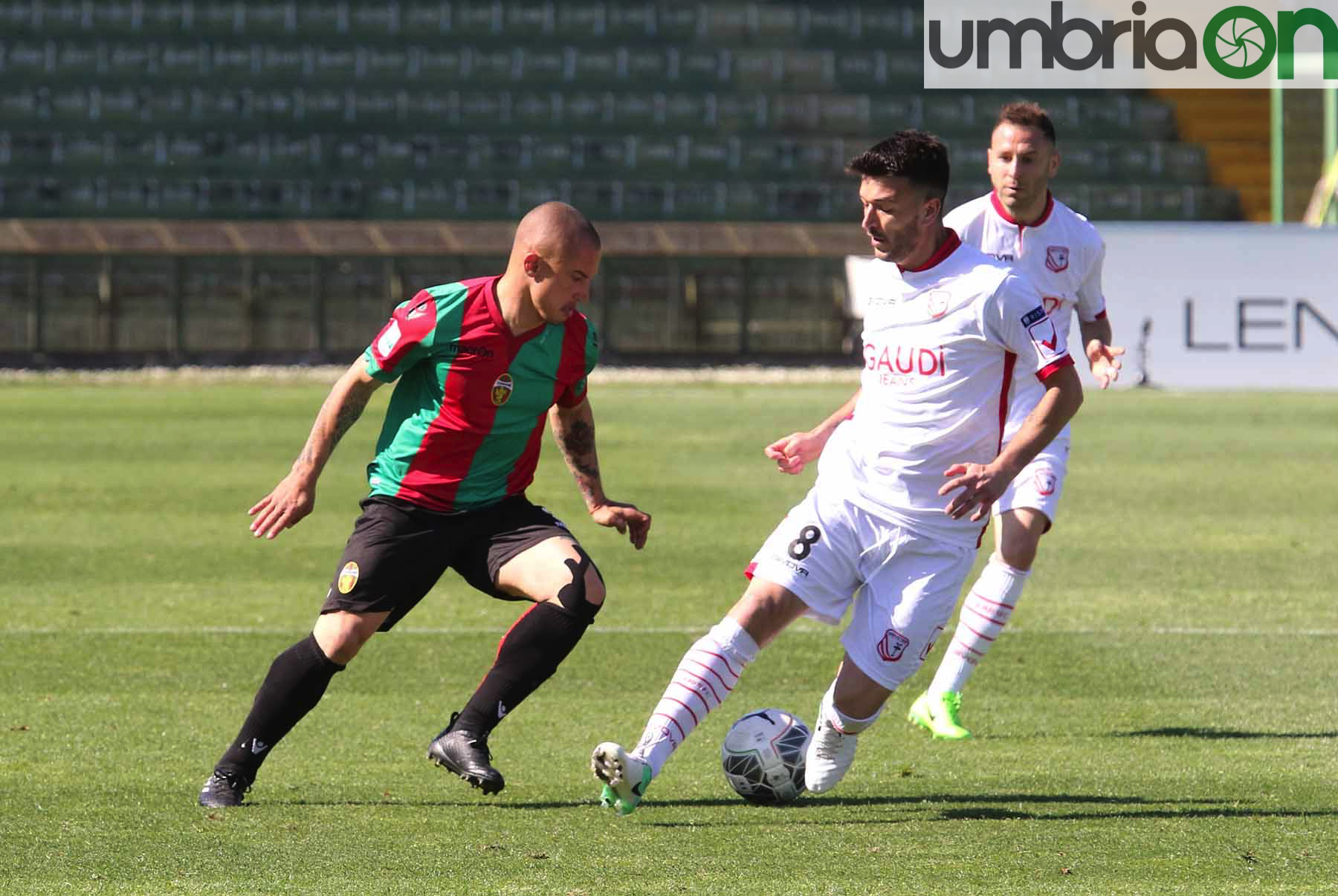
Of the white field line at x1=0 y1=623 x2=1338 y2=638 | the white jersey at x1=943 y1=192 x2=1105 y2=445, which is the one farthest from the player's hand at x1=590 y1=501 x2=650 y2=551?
the white field line at x1=0 y1=623 x2=1338 y2=638

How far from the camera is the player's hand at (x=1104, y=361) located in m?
5.58

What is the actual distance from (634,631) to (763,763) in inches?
132

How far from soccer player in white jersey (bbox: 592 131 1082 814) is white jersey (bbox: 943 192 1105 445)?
1.38 meters

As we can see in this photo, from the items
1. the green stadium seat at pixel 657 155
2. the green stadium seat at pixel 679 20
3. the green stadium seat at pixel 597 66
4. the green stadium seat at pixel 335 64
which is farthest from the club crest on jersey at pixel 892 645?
the green stadium seat at pixel 679 20

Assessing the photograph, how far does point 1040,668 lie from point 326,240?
25571 millimetres

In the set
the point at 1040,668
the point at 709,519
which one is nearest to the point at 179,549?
the point at 709,519

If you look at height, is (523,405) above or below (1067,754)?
above

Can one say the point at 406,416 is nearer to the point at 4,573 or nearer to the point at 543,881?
the point at 543,881

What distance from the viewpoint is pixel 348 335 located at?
31.2m

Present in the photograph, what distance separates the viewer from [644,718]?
6211 mm

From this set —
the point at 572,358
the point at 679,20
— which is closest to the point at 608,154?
the point at 679,20

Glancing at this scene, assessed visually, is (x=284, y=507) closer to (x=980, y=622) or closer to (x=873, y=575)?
(x=873, y=575)

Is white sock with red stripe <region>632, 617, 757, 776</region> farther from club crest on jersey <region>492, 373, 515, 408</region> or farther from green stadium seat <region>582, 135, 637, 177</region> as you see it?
green stadium seat <region>582, 135, 637, 177</region>

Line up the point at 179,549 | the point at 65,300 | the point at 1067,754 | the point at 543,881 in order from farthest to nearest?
the point at 65,300
the point at 179,549
the point at 1067,754
the point at 543,881
